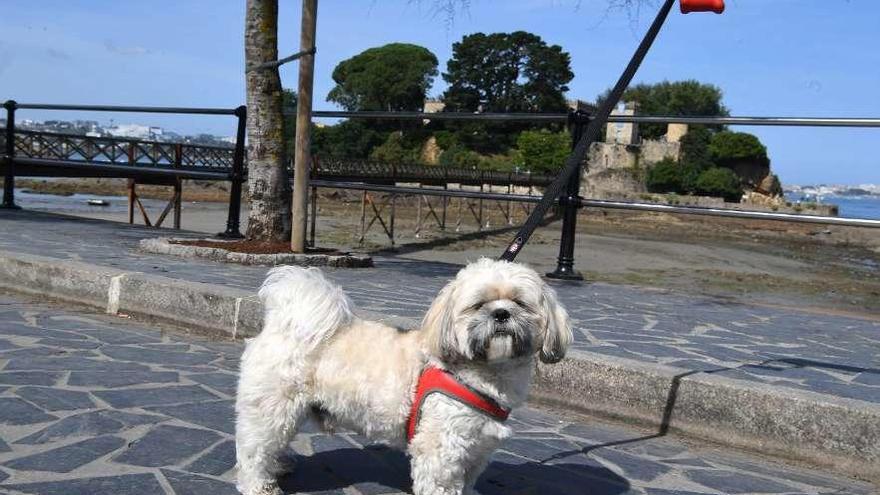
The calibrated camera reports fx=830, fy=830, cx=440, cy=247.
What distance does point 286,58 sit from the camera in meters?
7.63

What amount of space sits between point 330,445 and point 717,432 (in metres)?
1.79

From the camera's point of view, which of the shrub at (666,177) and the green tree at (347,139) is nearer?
the green tree at (347,139)

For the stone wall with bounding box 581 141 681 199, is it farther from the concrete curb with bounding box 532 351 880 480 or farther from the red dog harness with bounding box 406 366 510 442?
the red dog harness with bounding box 406 366 510 442

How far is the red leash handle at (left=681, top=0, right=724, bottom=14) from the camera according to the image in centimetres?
317

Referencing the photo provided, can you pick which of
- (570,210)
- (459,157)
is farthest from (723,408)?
(459,157)

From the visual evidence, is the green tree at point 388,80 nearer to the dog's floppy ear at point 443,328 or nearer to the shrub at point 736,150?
the shrub at point 736,150

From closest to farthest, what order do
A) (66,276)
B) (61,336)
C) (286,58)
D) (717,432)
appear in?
(717,432) < (61,336) < (66,276) < (286,58)

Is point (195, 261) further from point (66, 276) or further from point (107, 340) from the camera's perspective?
point (107, 340)

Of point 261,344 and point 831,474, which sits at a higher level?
point 261,344

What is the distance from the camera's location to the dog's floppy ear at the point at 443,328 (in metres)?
2.62

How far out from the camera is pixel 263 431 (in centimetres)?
284

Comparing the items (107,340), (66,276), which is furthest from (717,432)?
(66,276)

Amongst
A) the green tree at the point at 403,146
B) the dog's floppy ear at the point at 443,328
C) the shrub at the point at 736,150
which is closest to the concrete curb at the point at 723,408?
the dog's floppy ear at the point at 443,328

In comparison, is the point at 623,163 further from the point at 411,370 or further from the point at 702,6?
the point at 411,370
